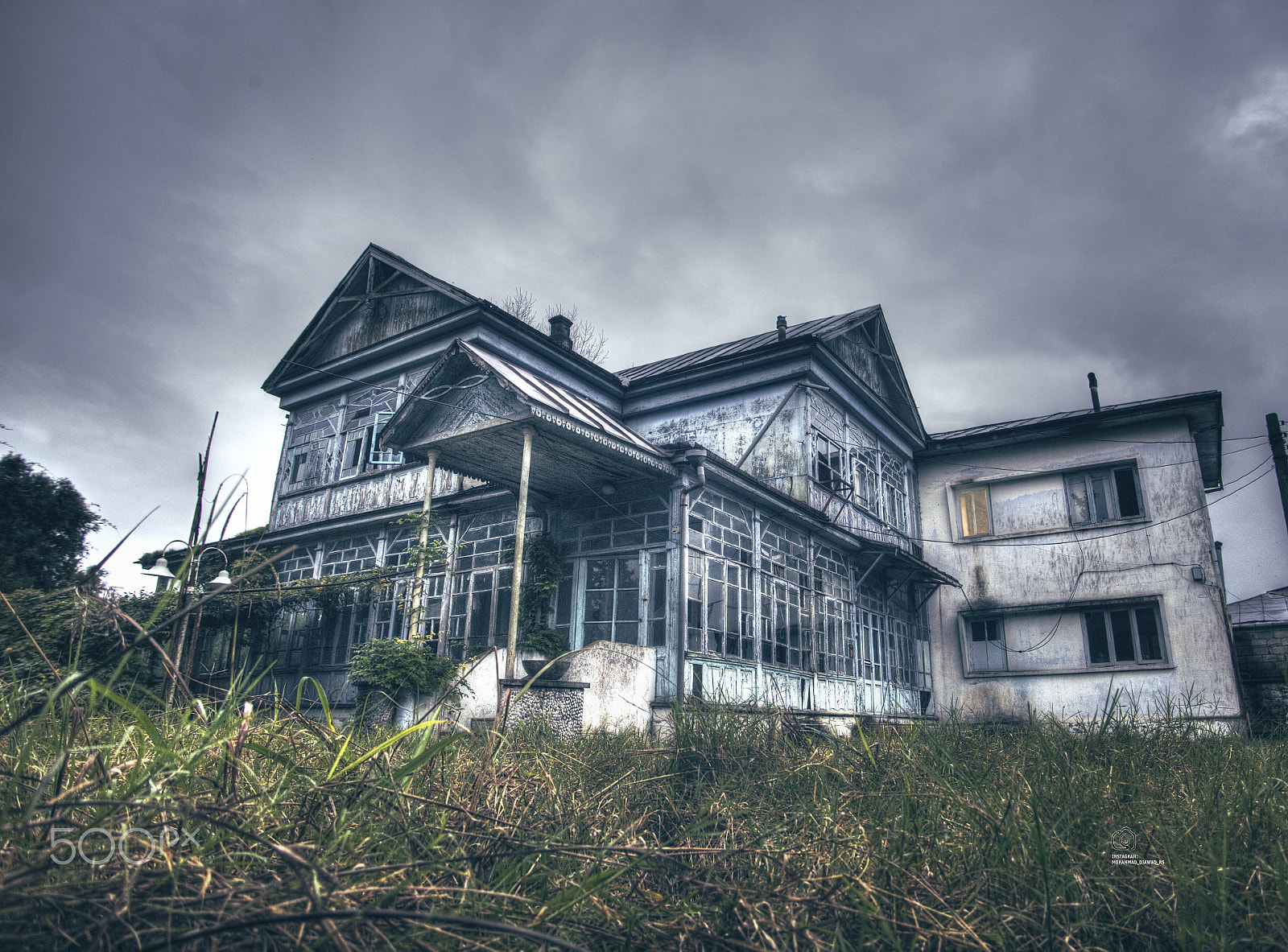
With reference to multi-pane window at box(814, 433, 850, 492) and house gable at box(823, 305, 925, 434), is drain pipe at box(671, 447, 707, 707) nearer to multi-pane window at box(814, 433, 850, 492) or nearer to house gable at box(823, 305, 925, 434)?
multi-pane window at box(814, 433, 850, 492)

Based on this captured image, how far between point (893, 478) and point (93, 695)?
15351 millimetres

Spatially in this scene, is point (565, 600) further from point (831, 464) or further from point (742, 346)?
point (742, 346)

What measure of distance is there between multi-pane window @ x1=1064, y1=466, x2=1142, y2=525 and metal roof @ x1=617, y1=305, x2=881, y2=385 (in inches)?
210

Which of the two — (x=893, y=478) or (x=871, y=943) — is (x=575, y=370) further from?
(x=871, y=943)

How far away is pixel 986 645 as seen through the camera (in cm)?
1462

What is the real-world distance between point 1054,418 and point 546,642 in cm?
1150

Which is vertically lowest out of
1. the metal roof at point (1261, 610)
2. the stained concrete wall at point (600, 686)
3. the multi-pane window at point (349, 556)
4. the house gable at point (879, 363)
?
the stained concrete wall at point (600, 686)

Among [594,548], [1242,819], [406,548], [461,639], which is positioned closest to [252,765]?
[1242,819]

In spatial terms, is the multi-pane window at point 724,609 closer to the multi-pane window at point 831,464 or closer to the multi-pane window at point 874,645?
the multi-pane window at point 831,464

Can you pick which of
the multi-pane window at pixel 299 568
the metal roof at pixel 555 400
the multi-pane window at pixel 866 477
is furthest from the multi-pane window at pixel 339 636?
the multi-pane window at pixel 866 477

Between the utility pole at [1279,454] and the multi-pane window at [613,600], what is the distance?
1188 cm

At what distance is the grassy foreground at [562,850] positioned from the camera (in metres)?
1.61

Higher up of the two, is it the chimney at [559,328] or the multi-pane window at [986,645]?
the chimney at [559,328]

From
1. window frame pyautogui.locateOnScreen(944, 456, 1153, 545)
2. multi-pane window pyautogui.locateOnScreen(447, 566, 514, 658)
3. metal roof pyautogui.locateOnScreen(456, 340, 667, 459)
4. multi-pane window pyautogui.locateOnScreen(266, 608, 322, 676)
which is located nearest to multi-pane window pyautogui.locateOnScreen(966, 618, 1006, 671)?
window frame pyautogui.locateOnScreen(944, 456, 1153, 545)
